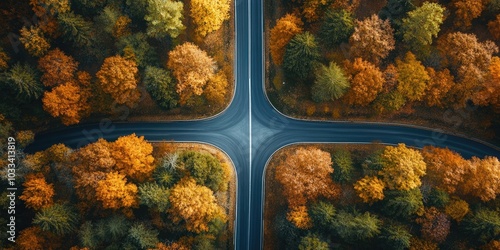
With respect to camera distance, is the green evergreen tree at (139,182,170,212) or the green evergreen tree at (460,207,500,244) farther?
the green evergreen tree at (139,182,170,212)

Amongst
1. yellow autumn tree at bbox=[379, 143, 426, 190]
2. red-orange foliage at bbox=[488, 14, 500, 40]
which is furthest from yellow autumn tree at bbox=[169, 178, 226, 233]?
red-orange foliage at bbox=[488, 14, 500, 40]

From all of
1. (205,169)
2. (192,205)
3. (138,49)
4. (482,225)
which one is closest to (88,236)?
(192,205)

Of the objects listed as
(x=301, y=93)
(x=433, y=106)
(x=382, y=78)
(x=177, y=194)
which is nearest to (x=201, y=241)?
(x=177, y=194)

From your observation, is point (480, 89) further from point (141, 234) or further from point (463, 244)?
point (141, 234)

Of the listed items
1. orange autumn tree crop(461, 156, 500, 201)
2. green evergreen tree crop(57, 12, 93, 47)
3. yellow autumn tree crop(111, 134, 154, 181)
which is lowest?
orange autumn tree crop(461, 156, 500, 201)

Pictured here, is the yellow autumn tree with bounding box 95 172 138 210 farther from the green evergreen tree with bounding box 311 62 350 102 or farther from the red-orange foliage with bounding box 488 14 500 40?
the red-orange foliage with bounding box 488 14 500 40

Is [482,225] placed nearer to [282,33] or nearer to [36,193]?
[282,33]
